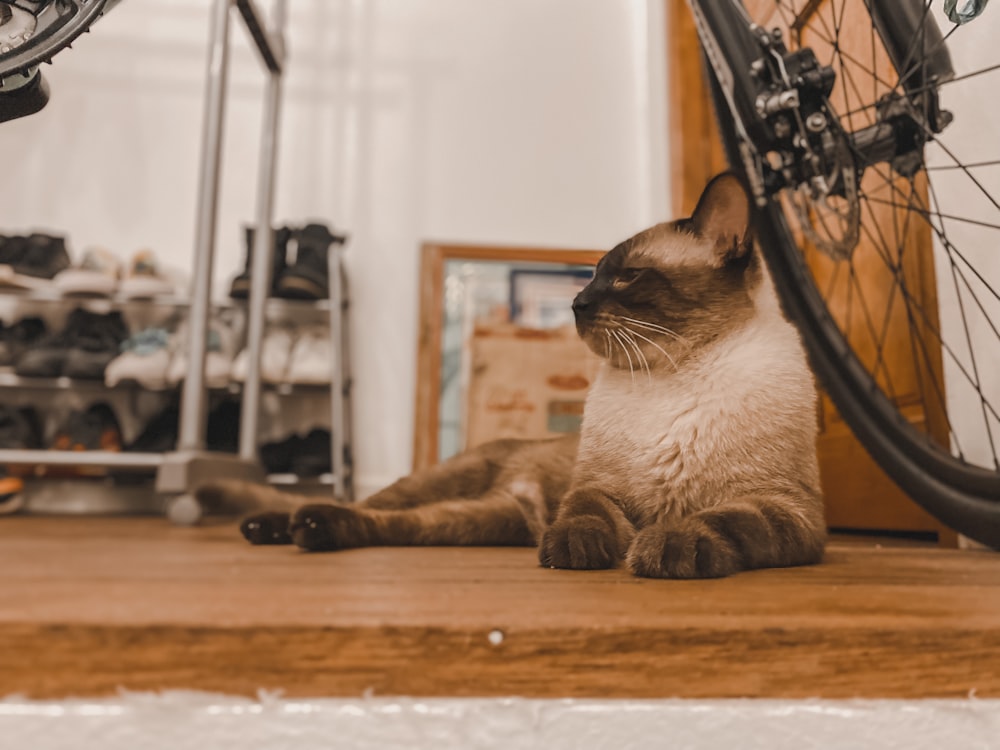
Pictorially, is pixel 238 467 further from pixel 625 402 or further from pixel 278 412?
pixel 625 402

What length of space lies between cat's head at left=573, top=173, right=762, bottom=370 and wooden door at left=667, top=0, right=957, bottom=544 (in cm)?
37

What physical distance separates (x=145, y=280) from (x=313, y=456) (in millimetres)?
858

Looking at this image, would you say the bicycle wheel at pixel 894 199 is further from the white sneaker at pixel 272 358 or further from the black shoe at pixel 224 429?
the black shoe at pixel 224 429

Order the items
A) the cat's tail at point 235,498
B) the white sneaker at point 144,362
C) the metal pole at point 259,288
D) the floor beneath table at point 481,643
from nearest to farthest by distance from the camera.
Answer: the floor beneath table at point 481,643
the cat's tail at point 235,498
the metal pole at point 259,288
the white sneaker at point 144,362

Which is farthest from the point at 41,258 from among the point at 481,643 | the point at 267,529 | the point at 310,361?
the point at 481,643

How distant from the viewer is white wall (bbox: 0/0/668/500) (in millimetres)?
2740

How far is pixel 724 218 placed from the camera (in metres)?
0.80

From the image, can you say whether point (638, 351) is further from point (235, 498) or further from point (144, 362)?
point (144, 362)

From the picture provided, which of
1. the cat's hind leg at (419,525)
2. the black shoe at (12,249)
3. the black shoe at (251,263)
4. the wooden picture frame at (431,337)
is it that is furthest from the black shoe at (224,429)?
the cat's hind leg at (419,525)

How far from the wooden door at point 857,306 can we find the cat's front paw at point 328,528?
2.38 ft

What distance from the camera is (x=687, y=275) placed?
31.7 inches

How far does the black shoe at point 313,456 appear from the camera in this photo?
250 cm

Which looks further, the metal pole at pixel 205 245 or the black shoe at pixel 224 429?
the black shoe at pixel 224 429

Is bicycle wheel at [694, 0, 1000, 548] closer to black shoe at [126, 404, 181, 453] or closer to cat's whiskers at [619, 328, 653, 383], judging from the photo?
cat's whiskers at [619, 328, 653, 383]
